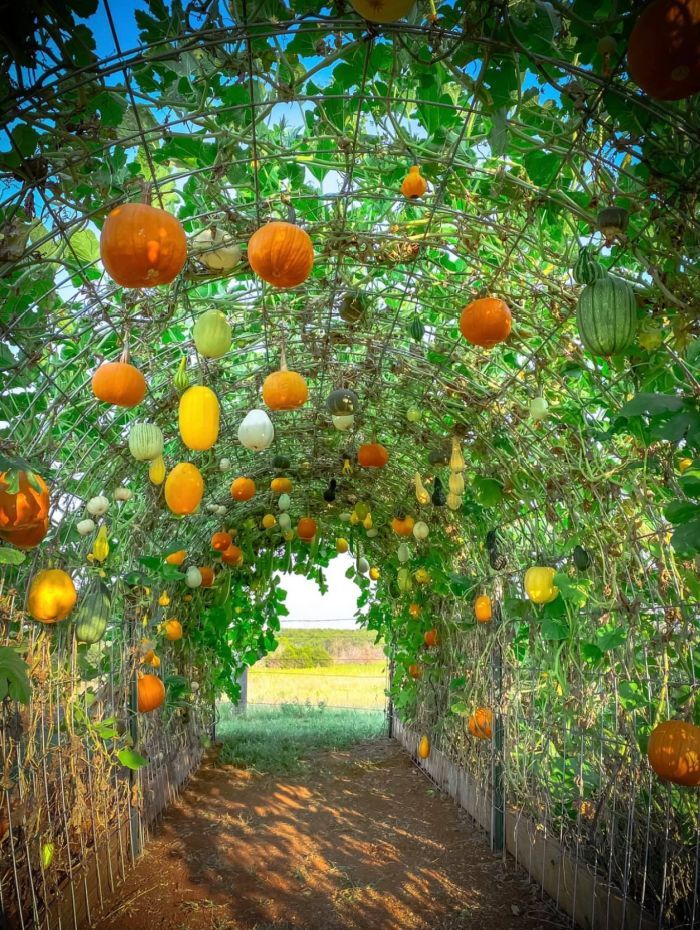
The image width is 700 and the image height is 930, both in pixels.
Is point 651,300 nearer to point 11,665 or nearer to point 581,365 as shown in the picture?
point 581,365

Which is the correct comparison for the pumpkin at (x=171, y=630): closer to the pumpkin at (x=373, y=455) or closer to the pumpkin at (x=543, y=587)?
the pumpkin at (x=373, y=455)

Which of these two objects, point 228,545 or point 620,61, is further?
point 228,545

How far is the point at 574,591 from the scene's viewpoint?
404 cm

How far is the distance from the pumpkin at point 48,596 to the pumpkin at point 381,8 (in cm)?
316

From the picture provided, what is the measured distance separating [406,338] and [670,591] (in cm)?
238

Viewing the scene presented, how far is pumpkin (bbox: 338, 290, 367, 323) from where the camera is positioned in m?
4.06

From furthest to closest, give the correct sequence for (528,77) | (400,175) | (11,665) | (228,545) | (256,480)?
(256,480) → (228,545) → (400,175) → (11,665) → (528,77)

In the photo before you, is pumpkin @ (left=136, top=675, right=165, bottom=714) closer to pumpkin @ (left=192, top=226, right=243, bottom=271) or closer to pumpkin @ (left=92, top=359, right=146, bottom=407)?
pumpkin @ (left=92, top=359, right=146, bottom=407)

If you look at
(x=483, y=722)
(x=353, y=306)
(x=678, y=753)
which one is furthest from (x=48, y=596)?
(x=483, y=722)

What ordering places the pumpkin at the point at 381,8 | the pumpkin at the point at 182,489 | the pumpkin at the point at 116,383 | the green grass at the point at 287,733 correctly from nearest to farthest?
the pumpkin at the point at 381,8
the pumpkin at the point at 116,383
the pumpkin at the point at 182,489
the green grass at the point at 287,733

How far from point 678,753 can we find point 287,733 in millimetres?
10125

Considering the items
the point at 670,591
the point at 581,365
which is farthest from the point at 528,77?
the point at 670,591

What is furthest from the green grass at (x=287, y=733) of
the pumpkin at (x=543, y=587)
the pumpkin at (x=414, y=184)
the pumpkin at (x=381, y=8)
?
the pumpkin at (x=381, y=8)

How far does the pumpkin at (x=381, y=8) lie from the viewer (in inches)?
66.7
